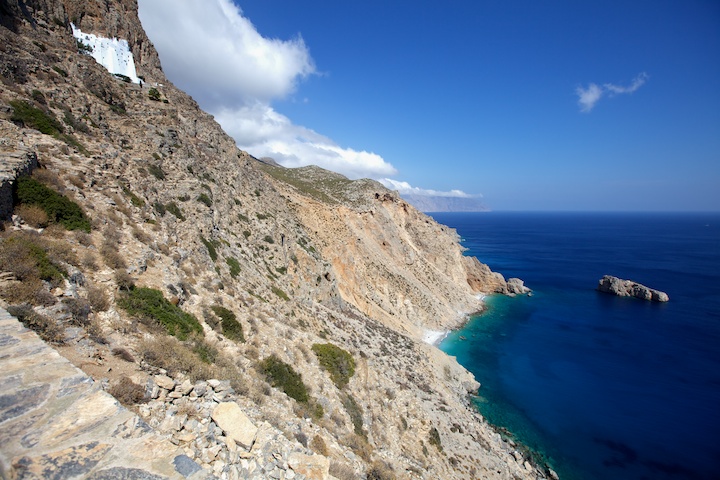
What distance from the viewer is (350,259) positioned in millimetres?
45594

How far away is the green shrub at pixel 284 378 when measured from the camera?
12.9 m

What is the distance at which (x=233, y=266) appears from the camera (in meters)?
20.0

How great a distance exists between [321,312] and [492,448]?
58.5ft

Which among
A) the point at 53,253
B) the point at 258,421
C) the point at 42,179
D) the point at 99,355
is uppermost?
the point at 42,179

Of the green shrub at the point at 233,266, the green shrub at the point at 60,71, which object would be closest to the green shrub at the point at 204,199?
the green shrub at the point at 233,266

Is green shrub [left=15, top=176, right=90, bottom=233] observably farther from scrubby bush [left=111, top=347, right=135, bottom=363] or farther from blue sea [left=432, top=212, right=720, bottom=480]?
blue sea [left=432, top=212, right=720, bottom=480]

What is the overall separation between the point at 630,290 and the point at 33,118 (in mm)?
101998

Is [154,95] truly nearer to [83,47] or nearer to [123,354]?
[83,47]

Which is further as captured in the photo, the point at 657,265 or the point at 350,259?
the point at 657,265

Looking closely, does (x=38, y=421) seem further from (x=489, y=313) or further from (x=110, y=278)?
(x=489, y=313)

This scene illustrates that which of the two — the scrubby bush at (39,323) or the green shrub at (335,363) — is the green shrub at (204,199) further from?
the scrubby bush at (39,323)

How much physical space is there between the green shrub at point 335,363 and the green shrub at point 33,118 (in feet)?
56.0

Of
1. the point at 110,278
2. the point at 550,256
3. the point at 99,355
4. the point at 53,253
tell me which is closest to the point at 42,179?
the point at 53,253

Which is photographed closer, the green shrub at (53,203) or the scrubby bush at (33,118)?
the green shrub at (53,203)
